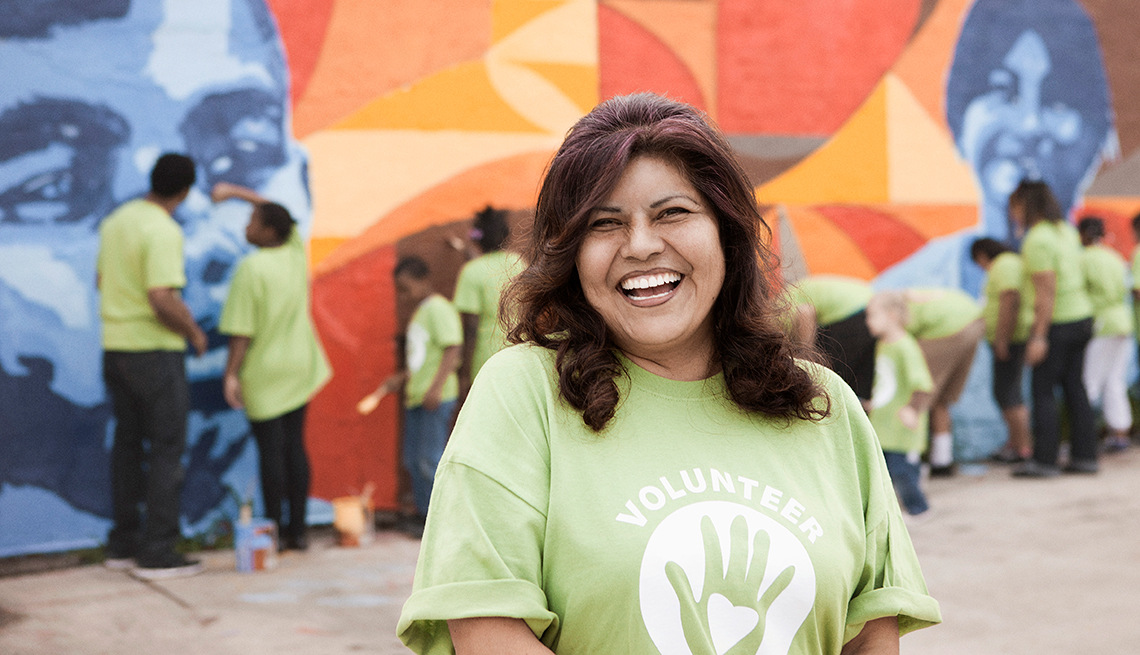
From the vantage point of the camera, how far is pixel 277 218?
5793 mm

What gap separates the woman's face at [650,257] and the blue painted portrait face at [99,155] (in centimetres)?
493

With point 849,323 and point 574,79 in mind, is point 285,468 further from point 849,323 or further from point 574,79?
point 849,323

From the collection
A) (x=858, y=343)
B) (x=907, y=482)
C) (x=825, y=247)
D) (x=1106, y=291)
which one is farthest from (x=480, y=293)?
(x=1106, y=291)

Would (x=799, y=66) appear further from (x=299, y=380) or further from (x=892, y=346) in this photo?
(x=299, y=380)

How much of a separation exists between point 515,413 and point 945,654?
3116mm

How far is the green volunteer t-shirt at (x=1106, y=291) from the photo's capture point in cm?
782

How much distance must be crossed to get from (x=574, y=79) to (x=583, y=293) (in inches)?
216

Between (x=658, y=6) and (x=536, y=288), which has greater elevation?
(x=658, y=6)

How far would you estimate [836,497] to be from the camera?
1526mm

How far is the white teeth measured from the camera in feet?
5.03

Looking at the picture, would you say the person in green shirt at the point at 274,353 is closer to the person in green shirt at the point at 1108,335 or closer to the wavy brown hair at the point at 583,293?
the wavy brown hair at the point at 583,293

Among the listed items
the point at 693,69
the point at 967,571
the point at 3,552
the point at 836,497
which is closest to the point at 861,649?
the point at 836,497

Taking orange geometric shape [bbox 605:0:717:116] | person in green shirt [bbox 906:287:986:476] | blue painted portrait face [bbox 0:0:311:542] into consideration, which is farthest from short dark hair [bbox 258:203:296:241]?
person in green shirt [bbox 906:287:986:476]

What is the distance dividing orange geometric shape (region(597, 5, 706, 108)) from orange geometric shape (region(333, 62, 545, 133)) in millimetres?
735
